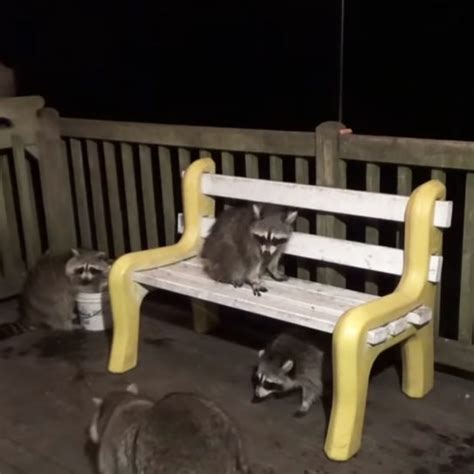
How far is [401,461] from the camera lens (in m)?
2.69

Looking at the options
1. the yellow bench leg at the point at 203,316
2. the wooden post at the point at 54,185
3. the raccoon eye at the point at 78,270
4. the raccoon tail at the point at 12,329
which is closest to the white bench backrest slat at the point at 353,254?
the yellow bench leg at the point at 203,316

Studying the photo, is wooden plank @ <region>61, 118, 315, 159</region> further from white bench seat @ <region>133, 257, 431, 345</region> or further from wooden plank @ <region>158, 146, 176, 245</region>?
white bench seat @ <region>133, 257, 431, 345</region>

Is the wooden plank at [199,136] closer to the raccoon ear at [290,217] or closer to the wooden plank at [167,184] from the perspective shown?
the wooden plank at [167,184]

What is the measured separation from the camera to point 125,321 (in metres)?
3.46

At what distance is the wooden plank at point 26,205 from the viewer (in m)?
4.34

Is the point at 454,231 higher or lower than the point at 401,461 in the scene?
higher

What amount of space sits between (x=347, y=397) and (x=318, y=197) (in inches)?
35.9

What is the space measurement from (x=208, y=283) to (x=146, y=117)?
193 cm

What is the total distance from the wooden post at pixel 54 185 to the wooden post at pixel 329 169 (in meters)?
1.78

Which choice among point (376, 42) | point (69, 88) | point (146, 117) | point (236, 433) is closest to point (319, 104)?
point (376, 42)

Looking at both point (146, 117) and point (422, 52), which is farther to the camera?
point (146, 117)

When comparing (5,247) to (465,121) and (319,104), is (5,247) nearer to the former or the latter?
(319,104)

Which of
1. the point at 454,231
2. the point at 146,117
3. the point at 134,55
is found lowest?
the point at 454,231

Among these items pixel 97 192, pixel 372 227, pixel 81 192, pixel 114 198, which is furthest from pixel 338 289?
pixel 81 192
